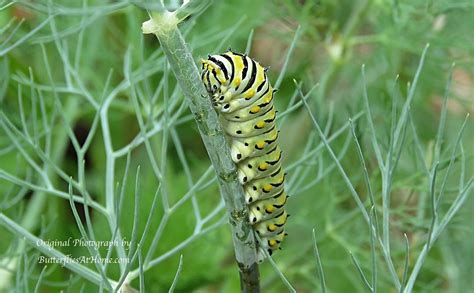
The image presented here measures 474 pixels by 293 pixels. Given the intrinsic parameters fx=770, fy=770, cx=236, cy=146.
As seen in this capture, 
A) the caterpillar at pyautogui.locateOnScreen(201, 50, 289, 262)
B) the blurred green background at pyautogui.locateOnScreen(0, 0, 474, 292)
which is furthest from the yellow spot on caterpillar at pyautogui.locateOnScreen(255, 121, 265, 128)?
the blurred green background at pyautogui.locateOnScreen(0, 0, 474, 292)

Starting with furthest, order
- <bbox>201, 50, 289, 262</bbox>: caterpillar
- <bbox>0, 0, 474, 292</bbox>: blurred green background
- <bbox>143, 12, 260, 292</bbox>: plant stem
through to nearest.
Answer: <bbox>0, 0, 474, 292</bbox>: blurred green background
<bbox>201, 50, 289, 262</bbox>: caterpillar
<bbox>143, 12, 260, 292</bbox>: plant stem

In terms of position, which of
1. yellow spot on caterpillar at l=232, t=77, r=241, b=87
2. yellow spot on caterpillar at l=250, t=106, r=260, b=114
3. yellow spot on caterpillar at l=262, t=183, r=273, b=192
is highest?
yellow spot on caterpillar at l=232, t=77, r=241, b=87

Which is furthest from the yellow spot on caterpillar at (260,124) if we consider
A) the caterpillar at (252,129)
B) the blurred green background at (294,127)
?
the blurred green background at (294,127)

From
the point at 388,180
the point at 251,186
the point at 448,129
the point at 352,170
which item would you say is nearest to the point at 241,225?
the point at 251,186

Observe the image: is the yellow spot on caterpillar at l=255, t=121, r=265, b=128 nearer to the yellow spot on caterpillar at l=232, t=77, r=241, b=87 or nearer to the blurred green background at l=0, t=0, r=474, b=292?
the yellow spot on caterpillar at l=232, t=77, r=241, b=87

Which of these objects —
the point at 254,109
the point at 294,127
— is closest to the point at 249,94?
the point at 254,109

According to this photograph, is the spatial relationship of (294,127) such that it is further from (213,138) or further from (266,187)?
(213,138)

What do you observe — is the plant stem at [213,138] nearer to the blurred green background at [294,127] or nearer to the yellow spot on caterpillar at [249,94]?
the yellow spot on caterpillar at [249,94]
